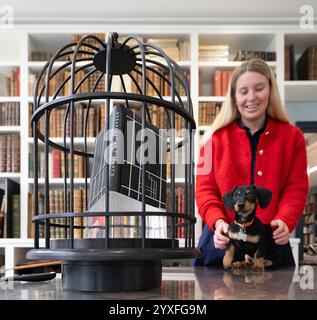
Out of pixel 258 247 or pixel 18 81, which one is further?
pixel 18 81

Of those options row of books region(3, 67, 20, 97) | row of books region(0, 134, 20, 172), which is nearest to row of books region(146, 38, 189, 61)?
row of books region(3, 67, 20, 97)

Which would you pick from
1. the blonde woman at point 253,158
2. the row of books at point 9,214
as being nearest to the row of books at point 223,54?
the row of books at point 9,214

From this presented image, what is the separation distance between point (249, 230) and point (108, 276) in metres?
0.50

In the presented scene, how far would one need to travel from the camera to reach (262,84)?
1255 mm

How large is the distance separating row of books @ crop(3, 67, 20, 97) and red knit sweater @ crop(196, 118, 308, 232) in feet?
7.74

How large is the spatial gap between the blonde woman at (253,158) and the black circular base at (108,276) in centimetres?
53

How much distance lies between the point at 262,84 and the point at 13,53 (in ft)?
9.05

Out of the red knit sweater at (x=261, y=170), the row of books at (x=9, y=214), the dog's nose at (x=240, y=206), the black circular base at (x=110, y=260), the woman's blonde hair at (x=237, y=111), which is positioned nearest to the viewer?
the black circular base at (x=110, y=260)

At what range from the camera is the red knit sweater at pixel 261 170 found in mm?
1148

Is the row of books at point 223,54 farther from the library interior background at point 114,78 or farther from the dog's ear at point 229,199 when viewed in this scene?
the dog's ear at point 229,199

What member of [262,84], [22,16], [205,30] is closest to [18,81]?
[22,16]

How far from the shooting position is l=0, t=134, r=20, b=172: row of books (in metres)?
3.14

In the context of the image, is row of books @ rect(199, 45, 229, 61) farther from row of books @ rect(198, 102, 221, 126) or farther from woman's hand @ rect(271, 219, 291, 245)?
woman's hand @ rect(271, 219, 291, 245)
